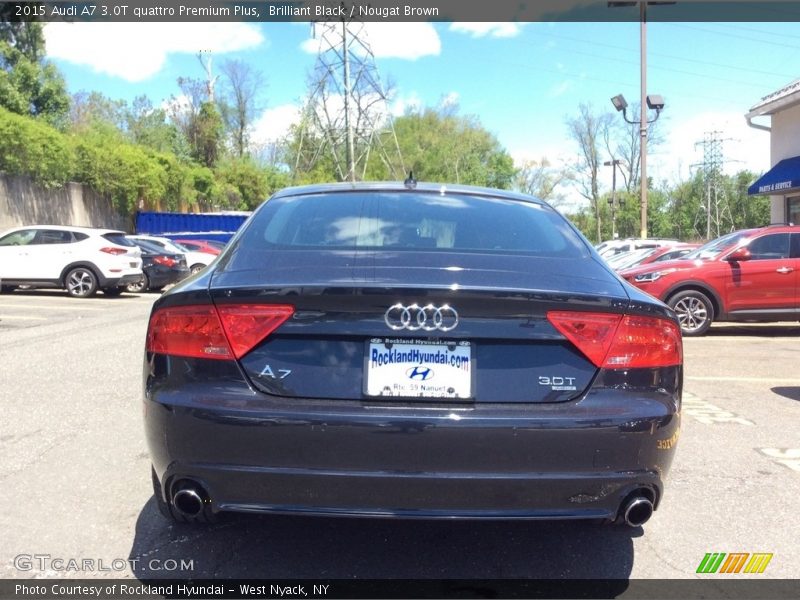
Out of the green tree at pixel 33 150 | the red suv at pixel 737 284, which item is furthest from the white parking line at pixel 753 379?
the green tree at pixel 33 150

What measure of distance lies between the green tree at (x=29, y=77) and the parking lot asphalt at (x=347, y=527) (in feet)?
94.1

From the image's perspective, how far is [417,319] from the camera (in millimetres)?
2590

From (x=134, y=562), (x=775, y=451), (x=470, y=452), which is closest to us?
(x=470, y=452)

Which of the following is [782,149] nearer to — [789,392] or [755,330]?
[755,330]

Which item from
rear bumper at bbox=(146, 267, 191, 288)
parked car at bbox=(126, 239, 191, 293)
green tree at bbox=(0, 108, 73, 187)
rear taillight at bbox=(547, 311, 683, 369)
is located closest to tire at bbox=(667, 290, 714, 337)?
rear taillight at bbox=(547, 311, 683, 369)

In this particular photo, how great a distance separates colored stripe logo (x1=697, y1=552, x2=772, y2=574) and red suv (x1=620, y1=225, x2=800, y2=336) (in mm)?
7910

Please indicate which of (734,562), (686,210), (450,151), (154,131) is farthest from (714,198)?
(734,562)

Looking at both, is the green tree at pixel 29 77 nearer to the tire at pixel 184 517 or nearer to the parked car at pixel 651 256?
the parked car at pixel 651 256

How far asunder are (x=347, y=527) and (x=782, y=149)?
21651 millimetres

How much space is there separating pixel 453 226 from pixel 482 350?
1.00 m

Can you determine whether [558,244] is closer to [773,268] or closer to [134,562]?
[134,562]

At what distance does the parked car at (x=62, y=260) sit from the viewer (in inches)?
636

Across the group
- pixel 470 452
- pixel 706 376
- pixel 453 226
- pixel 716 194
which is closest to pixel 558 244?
pixel 453 226

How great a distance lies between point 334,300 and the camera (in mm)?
2600
